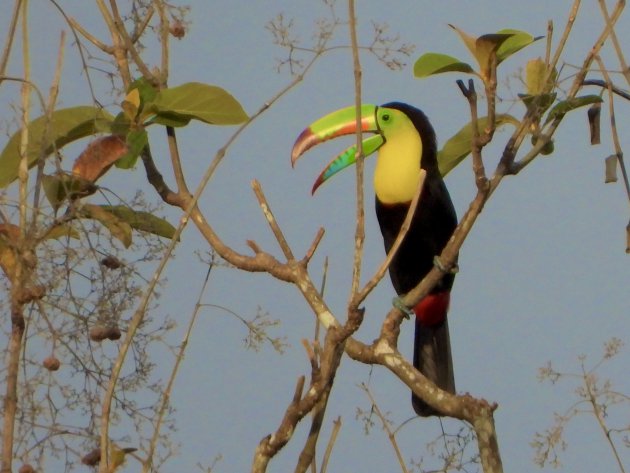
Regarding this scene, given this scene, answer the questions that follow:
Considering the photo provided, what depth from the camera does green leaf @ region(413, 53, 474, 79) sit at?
5.64ft

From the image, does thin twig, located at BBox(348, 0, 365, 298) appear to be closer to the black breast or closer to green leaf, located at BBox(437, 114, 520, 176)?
green leaf, located at BBox(437, 114, 520, 176)

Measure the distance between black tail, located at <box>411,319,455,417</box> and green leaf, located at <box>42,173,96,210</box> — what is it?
167cm

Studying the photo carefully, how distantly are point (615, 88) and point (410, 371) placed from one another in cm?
52

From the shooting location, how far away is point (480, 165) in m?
1.65

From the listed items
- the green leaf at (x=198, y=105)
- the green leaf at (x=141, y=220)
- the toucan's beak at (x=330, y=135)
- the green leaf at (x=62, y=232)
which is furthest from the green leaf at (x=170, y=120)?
the toucan's beak at (x=330, y=135)

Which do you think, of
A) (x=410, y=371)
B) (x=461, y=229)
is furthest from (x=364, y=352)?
(x=461, y=229)

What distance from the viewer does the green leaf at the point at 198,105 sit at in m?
1.87

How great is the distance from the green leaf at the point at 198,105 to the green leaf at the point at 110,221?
0.87ft

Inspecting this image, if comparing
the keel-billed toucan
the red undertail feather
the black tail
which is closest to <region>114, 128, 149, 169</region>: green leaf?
the keel-billed toucan

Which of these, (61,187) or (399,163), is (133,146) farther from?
(399,163)

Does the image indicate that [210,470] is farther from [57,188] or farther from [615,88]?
[615,88]

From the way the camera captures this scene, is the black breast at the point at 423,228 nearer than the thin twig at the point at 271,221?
No

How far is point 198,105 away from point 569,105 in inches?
23.6

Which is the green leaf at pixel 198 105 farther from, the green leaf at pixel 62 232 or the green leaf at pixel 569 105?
the green leaf at pixel 569 105
